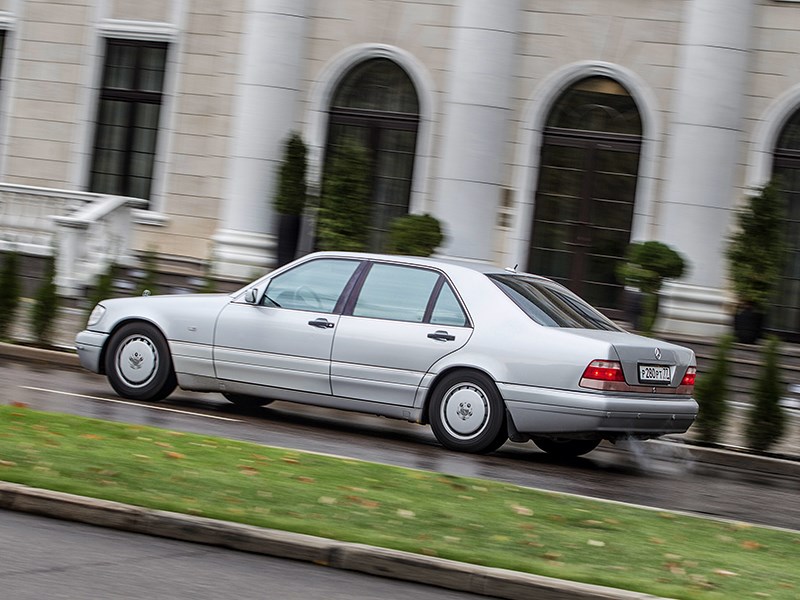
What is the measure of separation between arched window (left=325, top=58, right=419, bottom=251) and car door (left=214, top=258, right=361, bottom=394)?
33.0 feet

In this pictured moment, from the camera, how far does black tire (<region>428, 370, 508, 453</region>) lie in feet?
36.1

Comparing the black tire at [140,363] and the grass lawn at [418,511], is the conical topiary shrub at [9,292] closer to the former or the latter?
the black tire at [140,363]

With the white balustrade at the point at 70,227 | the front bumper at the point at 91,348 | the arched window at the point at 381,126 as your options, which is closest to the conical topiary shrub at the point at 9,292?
the white balustrade at the point at 70,227

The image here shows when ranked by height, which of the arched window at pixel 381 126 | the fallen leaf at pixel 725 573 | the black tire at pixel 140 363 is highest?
the arched window at pixel 381 126

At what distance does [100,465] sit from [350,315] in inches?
159

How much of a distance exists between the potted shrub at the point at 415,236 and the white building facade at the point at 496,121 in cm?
91

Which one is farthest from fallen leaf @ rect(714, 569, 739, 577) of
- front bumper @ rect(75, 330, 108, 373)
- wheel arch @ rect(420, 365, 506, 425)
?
front bumper @ rect(75, 330, 108, 373)

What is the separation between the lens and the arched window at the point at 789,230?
20016 millimetres

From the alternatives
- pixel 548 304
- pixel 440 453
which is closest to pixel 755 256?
pixel 548 304

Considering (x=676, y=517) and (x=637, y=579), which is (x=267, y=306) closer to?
(x=676, y=517)

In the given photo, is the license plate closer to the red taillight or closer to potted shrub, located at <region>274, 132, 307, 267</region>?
the red taillight

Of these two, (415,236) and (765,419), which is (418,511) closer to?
(765,419)

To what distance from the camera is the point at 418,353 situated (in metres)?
11.3

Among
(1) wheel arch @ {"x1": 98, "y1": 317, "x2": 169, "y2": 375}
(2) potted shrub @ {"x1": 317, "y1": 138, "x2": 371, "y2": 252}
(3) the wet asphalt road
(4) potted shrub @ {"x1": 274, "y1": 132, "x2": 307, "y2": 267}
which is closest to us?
(3) the wet asphalt road
